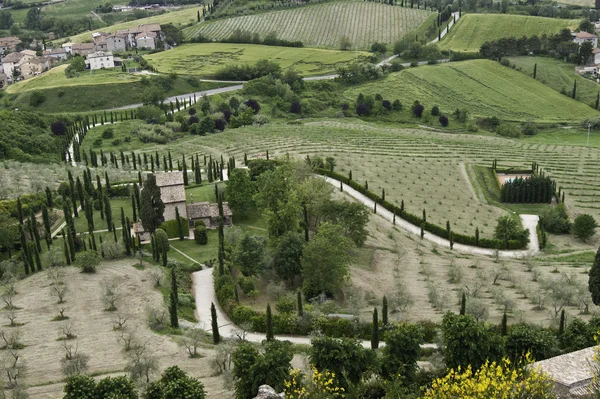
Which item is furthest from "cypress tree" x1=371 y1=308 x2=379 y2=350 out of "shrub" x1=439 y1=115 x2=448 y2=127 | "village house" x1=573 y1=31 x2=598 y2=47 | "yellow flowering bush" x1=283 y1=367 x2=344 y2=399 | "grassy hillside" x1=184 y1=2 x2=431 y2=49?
"village house" x1=573 y1=31 x2=598 y2=47

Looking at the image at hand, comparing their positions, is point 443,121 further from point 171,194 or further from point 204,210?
point 171,194

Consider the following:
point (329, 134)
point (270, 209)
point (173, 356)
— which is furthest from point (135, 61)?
point (173, 356)

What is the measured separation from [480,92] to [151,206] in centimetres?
10815

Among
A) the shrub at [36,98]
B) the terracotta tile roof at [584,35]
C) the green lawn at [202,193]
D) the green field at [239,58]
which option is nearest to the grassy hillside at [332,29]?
the green field at [239,58]

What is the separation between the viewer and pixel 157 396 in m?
31.6

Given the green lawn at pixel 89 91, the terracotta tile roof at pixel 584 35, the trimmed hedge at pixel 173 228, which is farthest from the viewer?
the terracotta tile roof at pixel 584 35

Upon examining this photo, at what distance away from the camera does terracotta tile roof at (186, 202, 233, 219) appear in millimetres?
62312

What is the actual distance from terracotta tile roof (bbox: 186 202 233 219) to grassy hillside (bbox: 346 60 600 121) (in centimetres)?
8285

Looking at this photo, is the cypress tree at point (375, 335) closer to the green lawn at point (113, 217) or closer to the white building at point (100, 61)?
the green lawn at point (113, 217)

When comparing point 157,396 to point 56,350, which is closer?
point 157,396

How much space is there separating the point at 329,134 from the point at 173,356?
74522 mm

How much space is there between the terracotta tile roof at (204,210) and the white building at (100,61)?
111 meters

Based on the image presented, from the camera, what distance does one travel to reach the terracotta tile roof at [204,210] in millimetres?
62312

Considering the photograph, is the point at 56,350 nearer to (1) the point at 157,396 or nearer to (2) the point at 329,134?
(1) the point at 157,396
